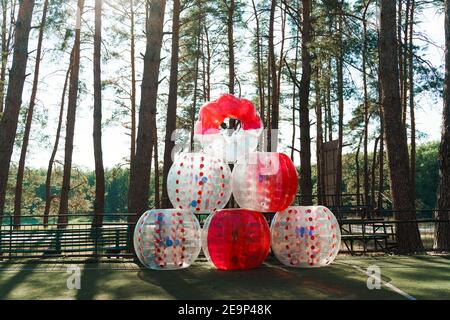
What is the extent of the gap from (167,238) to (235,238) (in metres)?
1.33

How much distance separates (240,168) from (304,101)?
743 centimetres

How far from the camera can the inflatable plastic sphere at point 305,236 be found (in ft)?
30.9

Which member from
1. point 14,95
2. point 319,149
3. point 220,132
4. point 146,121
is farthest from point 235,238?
point 319,149

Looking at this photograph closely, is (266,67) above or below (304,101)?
above

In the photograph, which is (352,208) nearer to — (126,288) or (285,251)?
(285,251)

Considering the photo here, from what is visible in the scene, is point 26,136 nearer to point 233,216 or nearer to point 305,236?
point 233,216

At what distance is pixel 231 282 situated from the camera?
8.45 m

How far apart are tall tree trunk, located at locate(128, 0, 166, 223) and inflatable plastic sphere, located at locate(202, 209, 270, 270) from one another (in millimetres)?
3729

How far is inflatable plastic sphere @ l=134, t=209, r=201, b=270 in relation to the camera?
9156 millimetres

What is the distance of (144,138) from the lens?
1265 cm

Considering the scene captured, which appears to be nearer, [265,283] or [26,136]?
[265,283]

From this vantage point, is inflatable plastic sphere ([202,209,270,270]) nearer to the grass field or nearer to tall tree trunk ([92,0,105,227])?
the grass field

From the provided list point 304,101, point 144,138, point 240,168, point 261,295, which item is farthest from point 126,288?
point 304,101

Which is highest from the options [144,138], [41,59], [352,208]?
[41,59]
